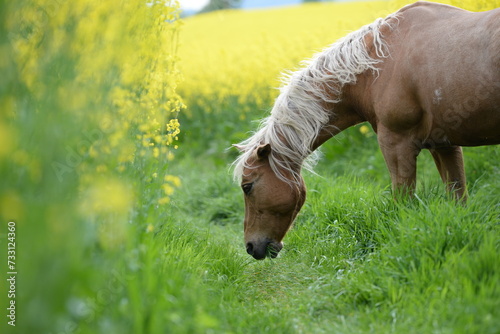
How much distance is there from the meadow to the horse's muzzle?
0.14m

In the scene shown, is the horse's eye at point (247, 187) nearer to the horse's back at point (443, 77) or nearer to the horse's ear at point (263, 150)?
the horse's ear at point (263, 150)

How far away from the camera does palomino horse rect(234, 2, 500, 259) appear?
3795 mm

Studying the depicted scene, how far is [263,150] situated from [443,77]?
1518 mm

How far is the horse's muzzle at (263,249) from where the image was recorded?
437 cm

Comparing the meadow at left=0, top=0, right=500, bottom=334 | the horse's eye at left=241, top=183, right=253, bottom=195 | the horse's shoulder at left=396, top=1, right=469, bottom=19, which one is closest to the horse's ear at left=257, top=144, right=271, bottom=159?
the horse's eye at left=241, top=183, right=253, bottom=195

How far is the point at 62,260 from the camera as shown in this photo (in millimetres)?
2021

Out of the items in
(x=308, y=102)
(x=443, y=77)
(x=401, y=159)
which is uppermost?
(x=443, y=77)

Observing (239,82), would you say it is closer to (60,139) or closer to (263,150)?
(263,150)

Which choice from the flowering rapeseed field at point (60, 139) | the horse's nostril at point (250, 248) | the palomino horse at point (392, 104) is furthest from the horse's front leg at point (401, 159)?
the flowering rapeseed field at point (60, 139)

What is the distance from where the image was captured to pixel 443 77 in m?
3.87

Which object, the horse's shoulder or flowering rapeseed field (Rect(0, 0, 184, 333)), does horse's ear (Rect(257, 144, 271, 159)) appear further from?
the horse's shoulder

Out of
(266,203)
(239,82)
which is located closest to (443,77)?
(266,203)

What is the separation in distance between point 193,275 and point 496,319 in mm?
1789

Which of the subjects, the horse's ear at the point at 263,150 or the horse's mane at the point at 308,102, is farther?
the horse's mane at the point at 308,102
